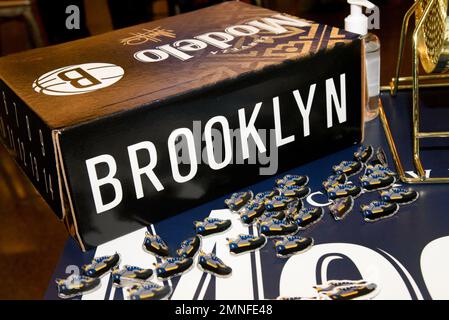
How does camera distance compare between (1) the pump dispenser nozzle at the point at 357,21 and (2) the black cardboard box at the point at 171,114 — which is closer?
(2) the black cardboard box at the point at 171,114

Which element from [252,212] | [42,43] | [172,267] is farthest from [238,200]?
[42,43]

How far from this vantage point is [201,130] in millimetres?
681

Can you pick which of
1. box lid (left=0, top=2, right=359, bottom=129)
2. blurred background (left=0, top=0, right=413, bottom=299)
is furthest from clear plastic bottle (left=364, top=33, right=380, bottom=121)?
blurred background (left=0, top=0, right=413, bottom=299)

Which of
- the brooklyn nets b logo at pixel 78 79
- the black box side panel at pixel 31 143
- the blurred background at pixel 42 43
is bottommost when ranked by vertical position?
the blurred background at pixel 42 43

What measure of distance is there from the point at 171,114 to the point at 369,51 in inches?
14.7

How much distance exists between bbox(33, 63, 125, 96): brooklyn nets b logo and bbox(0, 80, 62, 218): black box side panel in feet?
0.14

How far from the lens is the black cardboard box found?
62 centimetres

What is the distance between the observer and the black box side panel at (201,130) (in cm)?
62

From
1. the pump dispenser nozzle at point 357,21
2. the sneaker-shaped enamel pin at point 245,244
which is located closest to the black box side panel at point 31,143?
the sneaker-shaped enamel pin at point 245,244

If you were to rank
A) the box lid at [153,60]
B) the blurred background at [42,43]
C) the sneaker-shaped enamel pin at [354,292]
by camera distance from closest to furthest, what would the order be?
the sneaker-shaped enamel pin at [354,292]
the box lid at [153,60]
the blurred background at [42,43]

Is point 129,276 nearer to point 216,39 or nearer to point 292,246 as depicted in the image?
point 292,246

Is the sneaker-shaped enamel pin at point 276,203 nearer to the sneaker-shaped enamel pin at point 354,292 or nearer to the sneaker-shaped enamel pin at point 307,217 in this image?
the sneaker-shaped enamel pin at point 307,217

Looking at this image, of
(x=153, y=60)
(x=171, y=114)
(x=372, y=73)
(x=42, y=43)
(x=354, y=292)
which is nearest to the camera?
(x=354, y=292)
